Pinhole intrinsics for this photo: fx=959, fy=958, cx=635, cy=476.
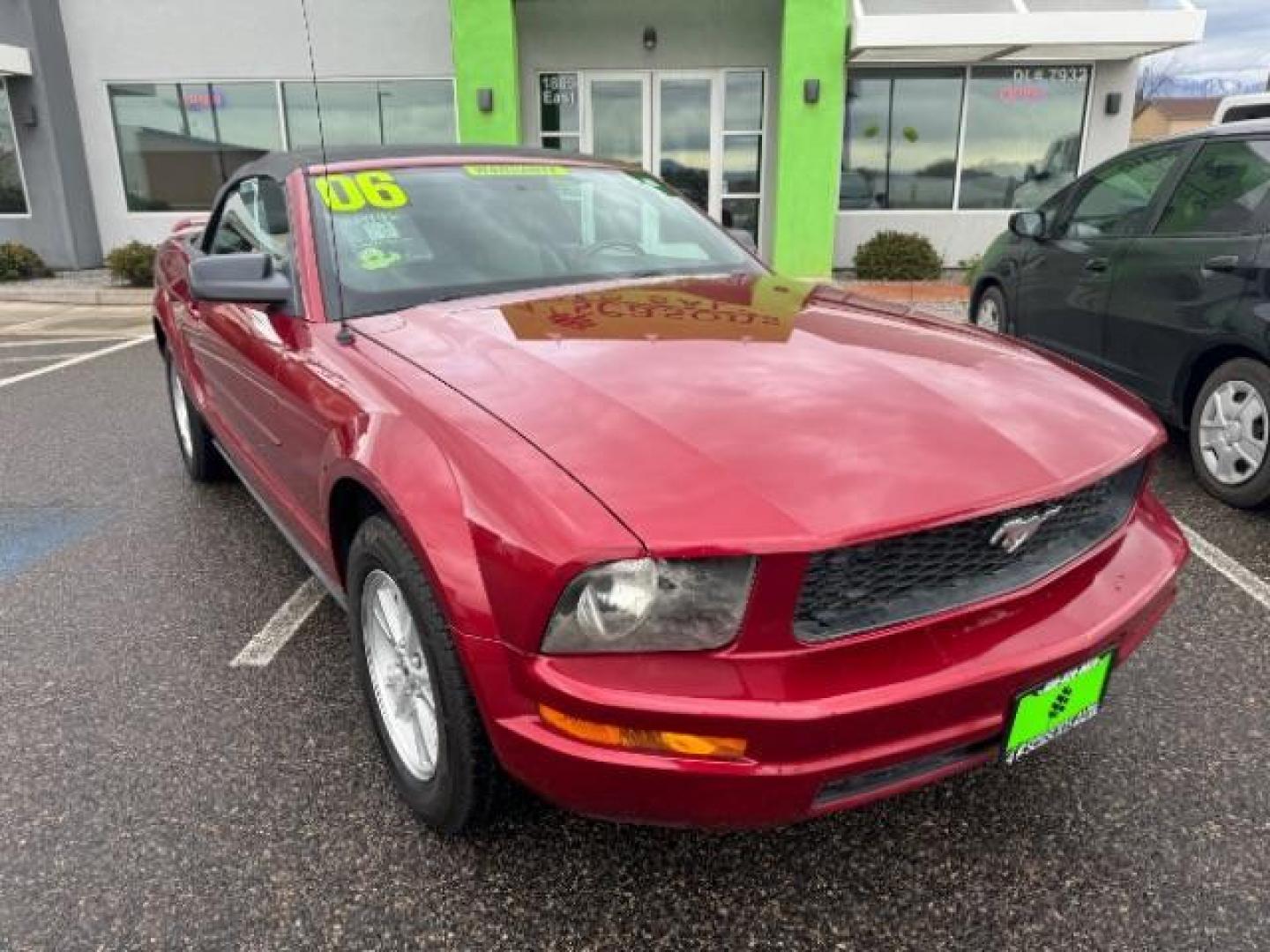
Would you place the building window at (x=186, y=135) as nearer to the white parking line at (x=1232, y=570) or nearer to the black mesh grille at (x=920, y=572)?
the white parking line at (x=1232, y=570)

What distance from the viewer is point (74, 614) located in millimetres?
3484

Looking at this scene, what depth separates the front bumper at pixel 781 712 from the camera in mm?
1646

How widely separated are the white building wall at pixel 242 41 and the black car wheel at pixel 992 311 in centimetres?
880

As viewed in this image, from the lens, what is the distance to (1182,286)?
4.53 metres

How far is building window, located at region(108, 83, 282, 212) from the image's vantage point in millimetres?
13141

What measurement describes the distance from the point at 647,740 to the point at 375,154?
99.6 inches

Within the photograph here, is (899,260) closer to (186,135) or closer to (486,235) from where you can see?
(486,235)

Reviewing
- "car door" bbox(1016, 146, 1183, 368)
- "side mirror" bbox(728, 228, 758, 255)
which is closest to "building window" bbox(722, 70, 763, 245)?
"car door" bbox(1016, 146, 1183, 368)

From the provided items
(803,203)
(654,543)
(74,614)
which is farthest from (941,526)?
(803,203)

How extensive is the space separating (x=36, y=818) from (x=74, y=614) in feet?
4.25

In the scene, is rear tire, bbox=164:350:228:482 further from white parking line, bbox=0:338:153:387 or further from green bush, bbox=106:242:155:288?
green bush, bbox=106:242:155:288

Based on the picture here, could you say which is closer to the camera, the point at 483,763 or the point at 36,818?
the point at 483,763

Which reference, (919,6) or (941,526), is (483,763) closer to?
(941,526)

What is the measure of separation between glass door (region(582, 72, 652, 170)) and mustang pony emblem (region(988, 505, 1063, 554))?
1127 centimetres
